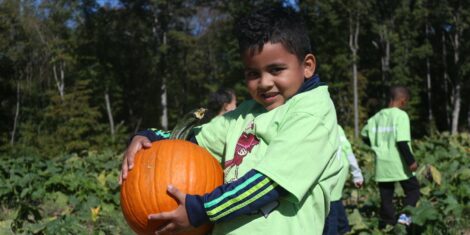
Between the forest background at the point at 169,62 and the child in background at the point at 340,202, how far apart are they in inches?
792

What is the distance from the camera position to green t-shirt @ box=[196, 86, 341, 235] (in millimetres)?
1819

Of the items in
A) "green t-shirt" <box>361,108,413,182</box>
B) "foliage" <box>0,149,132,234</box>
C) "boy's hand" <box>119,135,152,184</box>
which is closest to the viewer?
"boy's hand" <box>119,135,152,184</box>

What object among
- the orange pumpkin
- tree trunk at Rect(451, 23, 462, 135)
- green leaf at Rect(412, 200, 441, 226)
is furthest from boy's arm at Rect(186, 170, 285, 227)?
tree trunk at Rect(451, 23, 462, 135)

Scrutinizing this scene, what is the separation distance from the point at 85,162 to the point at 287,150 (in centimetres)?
1000

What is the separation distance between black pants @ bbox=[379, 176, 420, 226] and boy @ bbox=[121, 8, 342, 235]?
4.58 meters

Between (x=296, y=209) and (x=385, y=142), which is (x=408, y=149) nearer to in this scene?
(x=385, y=142)

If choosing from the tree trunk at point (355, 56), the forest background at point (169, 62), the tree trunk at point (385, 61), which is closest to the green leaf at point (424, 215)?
the forest background at point (169, 62)

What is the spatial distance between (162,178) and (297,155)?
1.91ft

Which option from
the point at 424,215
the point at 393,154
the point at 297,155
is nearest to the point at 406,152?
the point at 393,154

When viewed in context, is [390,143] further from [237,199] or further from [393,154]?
[237,199]

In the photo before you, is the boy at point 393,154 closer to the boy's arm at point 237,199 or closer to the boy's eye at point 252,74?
the boy's eye at point 252,74

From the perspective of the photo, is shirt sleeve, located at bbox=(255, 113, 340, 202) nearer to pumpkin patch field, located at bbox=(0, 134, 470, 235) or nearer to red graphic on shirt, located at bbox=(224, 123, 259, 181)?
red graphic on shirt, located at bbox=(224, 123, 259, 181)

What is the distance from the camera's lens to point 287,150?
1.82 m

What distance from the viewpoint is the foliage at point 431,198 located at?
536 centimetres
